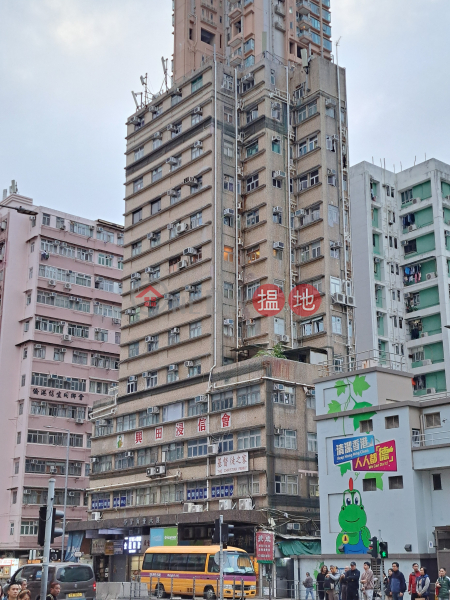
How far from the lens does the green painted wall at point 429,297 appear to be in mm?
70319

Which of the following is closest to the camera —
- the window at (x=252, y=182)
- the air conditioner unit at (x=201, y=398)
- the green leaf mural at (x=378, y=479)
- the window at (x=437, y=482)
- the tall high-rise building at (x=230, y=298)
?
the window at (x=437, y=482)

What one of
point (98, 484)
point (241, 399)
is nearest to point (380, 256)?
point (241, 399)

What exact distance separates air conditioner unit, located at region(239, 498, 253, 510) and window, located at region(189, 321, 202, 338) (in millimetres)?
13034

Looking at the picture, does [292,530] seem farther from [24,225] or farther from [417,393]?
[24,225]

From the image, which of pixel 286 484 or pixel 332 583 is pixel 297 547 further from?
pixel 332 583

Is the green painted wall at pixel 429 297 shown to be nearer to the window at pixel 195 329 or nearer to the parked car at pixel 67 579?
the window at pixel 195 329

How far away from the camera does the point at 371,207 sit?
239 ft

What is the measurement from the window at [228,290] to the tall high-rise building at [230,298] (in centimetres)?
8

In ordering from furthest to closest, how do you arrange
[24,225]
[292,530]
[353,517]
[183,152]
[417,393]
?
→ [24,225] < [417,393] < [183,152] < [292,530] < [353,517]

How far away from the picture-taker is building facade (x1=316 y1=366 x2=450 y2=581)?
37.2 metres

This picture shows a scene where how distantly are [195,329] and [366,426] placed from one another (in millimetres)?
20228

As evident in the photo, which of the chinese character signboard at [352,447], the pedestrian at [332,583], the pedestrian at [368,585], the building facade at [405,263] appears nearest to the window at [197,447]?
the chinese character signboard at [352,447]

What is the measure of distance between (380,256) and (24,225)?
1305 inches

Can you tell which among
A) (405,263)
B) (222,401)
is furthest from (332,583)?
(405,263)
